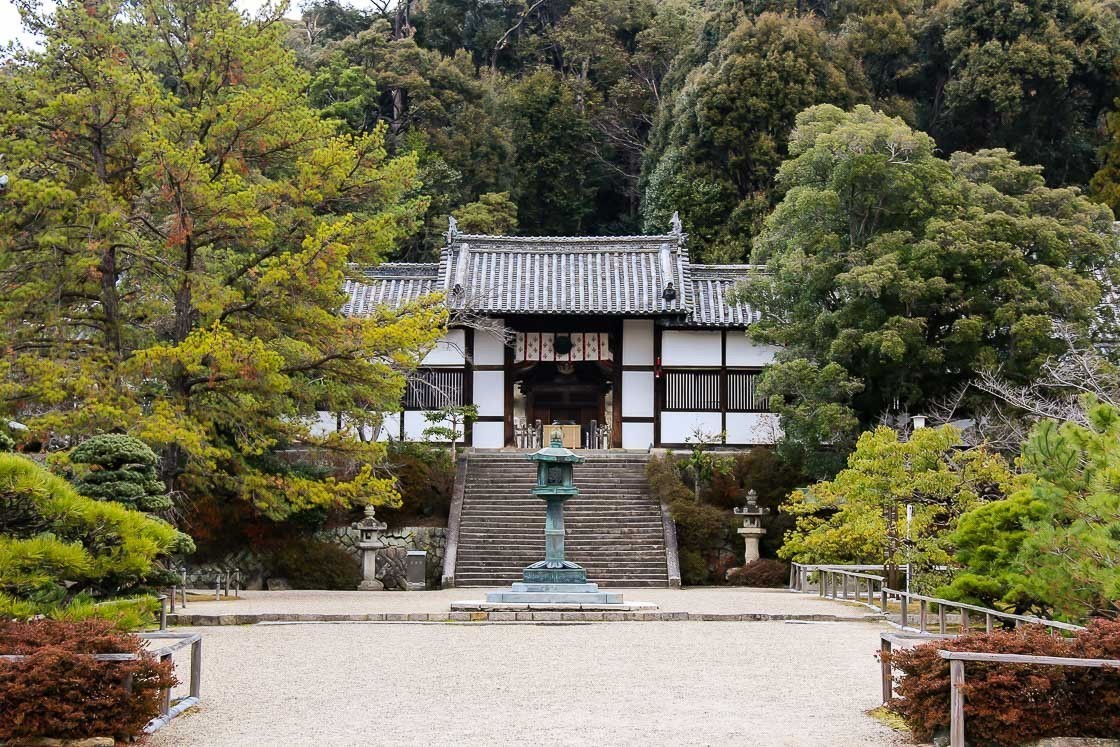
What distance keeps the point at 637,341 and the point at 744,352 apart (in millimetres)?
2443

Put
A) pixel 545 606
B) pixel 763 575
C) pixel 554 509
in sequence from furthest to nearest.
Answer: pixel 763 575 → pixel 554 509 → pixel 545 606

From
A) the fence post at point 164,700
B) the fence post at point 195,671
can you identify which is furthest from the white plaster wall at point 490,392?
the fence post at point 164,700

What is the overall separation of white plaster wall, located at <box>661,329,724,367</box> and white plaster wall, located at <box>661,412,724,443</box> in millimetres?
1147

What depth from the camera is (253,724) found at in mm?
9945

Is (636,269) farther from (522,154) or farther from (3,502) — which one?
(3,502)

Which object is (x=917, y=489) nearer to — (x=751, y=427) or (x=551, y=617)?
(x=551, y=617)

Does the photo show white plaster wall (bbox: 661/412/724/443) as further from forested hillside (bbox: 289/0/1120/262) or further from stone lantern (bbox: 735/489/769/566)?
forested hillside (bbox: 289/0/1120/262)

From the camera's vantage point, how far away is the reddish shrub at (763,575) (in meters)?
26.4

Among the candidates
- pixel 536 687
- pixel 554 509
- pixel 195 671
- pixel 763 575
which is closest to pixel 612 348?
pixel 763 575

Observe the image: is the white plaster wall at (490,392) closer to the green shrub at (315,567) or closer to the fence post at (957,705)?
the green shrub at (315,567)

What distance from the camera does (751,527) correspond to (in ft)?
89.6

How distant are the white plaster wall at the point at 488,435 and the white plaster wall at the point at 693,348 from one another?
13.1 ft

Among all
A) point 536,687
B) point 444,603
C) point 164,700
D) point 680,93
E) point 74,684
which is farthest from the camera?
point 680,93

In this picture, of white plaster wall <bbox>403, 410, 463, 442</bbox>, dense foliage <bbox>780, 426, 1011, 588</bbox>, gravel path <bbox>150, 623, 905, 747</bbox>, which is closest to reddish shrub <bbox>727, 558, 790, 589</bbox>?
dense foliage <bbox>780, 426, 1011, 588</bbox>
